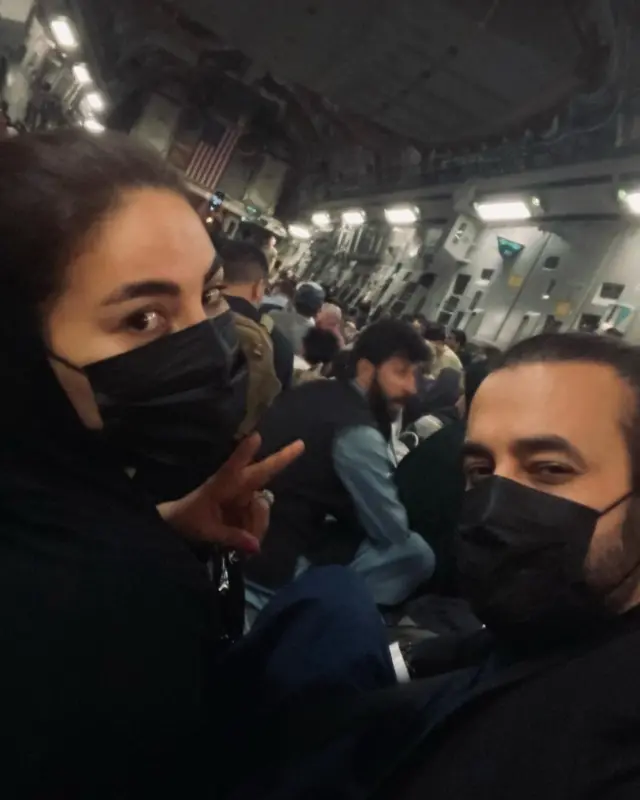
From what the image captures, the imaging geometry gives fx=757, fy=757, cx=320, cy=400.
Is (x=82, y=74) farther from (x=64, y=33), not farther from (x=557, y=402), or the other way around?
(x=557, y=402)

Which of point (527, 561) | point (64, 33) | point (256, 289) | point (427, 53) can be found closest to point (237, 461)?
point (527, 561)

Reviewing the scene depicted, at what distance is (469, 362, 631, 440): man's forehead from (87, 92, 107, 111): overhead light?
29.2m

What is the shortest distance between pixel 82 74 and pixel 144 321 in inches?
1108

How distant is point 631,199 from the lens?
364 inches

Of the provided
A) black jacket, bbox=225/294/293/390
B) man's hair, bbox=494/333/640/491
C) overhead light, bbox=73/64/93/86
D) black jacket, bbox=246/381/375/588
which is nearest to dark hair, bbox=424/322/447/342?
black jacket, bbox=225/294/293/390

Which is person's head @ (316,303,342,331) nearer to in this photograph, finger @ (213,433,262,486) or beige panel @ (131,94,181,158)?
finger @ (213,433,262,486)

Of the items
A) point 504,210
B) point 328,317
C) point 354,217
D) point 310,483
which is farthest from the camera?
point 354,217

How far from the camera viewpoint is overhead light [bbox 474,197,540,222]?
469 inches

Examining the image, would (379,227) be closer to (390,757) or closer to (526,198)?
(526,198)

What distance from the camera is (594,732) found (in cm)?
103

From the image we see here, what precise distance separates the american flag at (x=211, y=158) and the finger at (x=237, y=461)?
25.7m

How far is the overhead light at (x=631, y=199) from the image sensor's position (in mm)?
9172

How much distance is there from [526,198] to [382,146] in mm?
7217

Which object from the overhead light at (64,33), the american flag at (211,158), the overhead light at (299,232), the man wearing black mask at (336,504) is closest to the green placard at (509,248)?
the man wearing black mask at (336,504)
